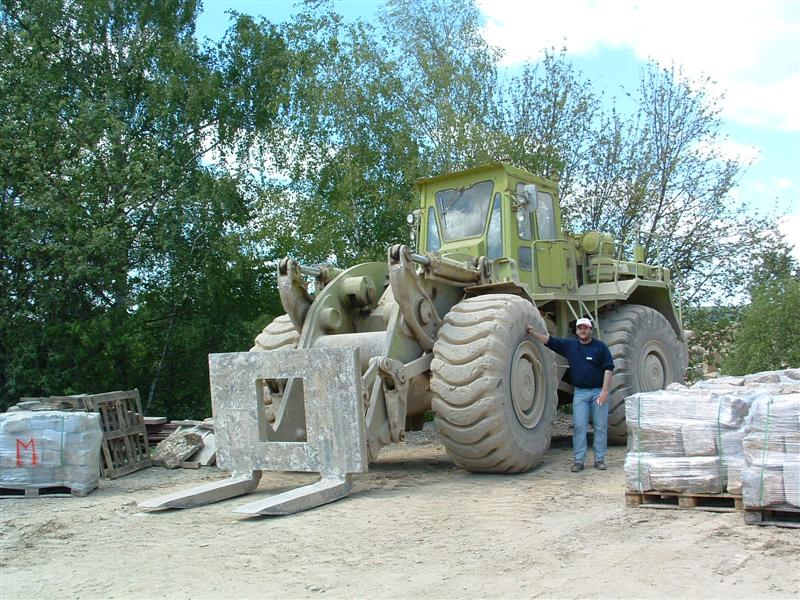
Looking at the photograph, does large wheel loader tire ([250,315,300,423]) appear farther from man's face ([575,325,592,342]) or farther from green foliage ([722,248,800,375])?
green foliage ([722,248,800,375])

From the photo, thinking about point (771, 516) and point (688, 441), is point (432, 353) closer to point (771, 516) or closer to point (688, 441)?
point (688, 441)

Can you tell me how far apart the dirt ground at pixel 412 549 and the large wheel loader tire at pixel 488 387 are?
0.37 m

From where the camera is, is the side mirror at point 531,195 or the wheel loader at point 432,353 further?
the side mirror at point 531,195

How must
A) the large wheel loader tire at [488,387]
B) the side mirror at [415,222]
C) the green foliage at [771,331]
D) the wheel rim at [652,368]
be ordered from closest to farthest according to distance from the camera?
the large wheel loader tire at [488,387]
the side mirror at [415,222]
the wheel rim at [652,368]
the green foliage at [771,331]

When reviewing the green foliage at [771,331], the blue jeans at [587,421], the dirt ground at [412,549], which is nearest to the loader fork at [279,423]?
the dirt ground at [412,549]

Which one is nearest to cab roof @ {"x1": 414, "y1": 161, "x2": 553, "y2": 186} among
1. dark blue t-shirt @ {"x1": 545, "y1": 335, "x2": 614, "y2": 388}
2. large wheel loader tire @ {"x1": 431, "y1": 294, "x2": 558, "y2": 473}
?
large wheel loader tire @ {"x1": 431, "y1": 294, "x2": 558, "y2": 473}

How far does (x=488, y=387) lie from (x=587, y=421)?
1715 millimetres

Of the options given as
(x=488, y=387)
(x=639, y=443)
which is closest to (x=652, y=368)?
(x=488, y=387)

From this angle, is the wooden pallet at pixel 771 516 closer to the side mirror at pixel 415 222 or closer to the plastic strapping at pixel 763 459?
the plastic strapping at pixel 763 459

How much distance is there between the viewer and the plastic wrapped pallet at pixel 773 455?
5570 mm

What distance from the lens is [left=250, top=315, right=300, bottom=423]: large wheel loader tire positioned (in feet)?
28.8

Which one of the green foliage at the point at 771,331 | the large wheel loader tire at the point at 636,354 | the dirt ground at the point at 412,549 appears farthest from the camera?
the green foliage at the point at 771,331

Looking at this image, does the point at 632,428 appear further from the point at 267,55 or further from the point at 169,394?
the point at 267,55

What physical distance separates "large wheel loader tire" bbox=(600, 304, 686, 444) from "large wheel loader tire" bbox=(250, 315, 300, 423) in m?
4.02
